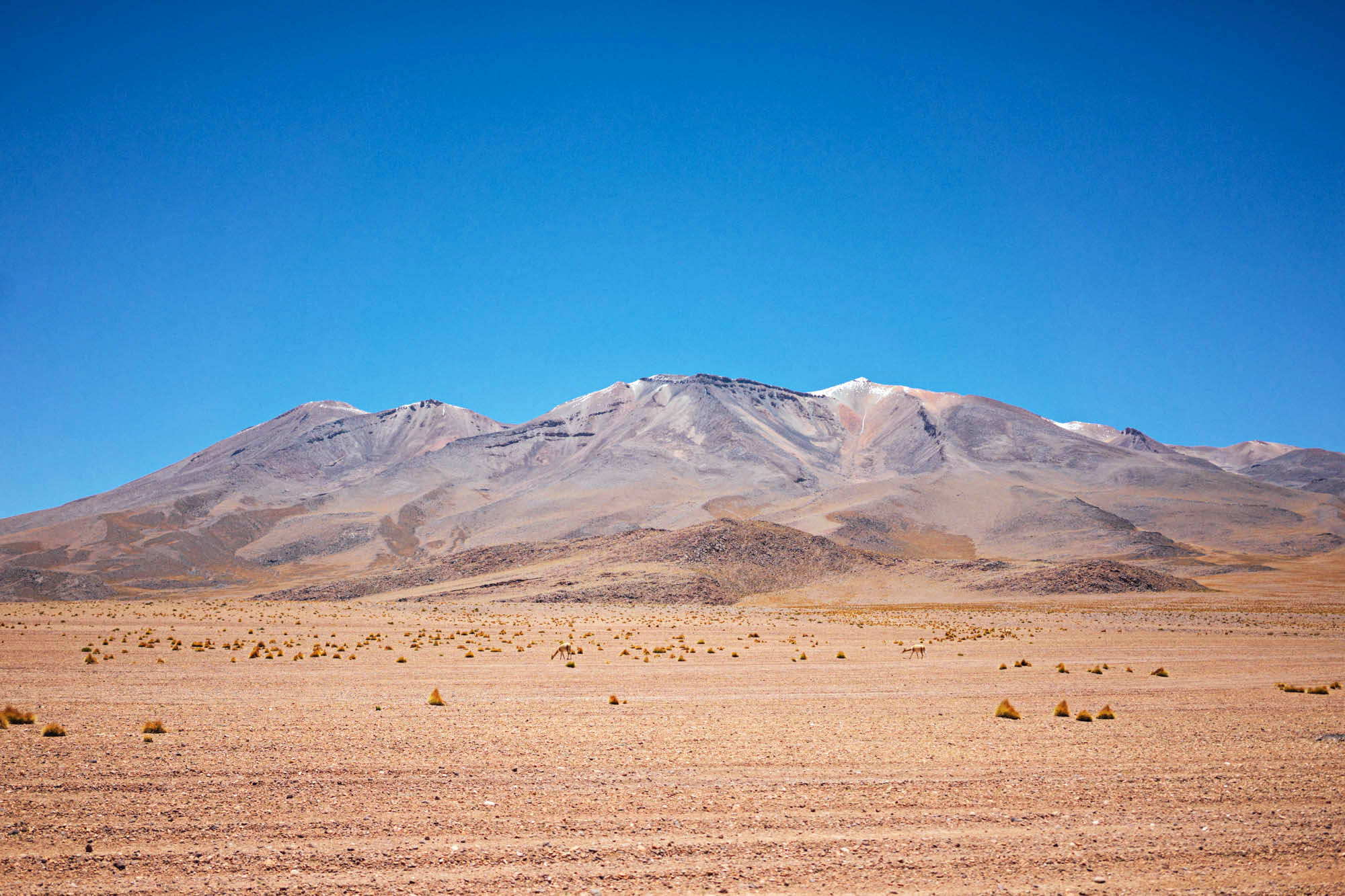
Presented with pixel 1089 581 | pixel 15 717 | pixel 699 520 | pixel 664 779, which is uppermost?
pixel 699 520

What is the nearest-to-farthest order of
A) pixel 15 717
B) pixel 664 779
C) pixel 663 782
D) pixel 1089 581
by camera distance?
1. pixel 663 782
2. pixel 664 779
3. pixel 15 717
4. pixel 1089 581

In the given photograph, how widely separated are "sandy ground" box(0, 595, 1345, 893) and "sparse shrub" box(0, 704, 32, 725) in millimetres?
538

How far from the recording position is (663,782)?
11656 mm

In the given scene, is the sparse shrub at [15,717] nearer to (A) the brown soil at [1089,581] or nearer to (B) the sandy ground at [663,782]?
(B) the sandy ground at [663,782]

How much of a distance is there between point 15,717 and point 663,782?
11656 mm

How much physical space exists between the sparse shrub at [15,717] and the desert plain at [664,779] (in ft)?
0.62

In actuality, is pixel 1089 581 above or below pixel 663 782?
below

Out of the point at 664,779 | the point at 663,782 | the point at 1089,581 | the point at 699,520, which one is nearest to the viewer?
the point at 663,782

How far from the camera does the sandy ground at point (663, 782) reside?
27.5 feet

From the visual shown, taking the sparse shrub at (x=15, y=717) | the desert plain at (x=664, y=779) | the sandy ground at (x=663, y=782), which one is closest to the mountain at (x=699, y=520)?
the desert plain at (x=664, y=779)

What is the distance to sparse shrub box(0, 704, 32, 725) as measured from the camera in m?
14.9

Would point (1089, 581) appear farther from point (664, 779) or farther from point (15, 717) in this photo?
point (15, 717)

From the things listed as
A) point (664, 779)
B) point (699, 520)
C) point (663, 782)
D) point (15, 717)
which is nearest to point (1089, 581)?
point (699, 520)

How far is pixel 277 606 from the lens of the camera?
8131 centimetres
